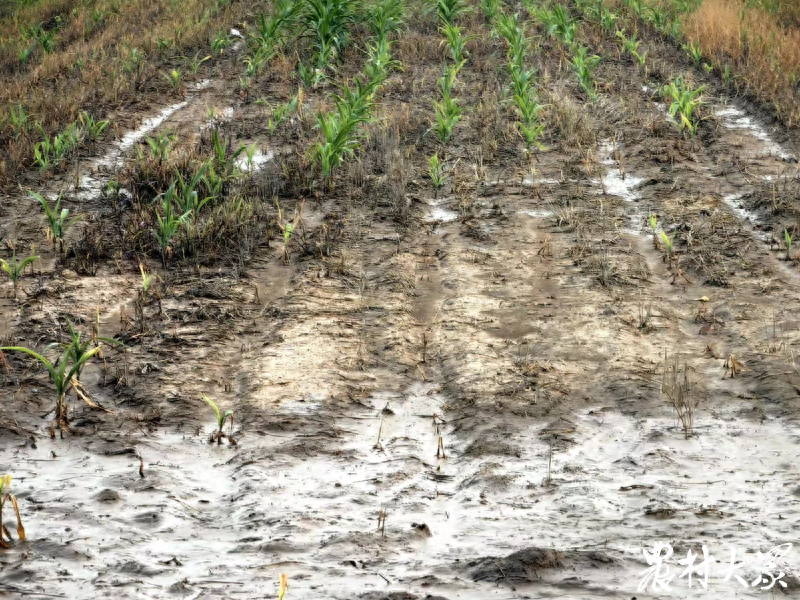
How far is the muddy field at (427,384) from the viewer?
281 cm

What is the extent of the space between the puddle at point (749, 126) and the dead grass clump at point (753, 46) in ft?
0.87

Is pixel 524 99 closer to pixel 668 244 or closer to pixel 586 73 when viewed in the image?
pixel 586 73

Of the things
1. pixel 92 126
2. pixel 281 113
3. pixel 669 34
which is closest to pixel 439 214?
pixel 281 113

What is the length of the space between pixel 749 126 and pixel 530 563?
22.9 ft

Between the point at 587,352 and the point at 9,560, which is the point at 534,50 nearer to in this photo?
the point at 587,352

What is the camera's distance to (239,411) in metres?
3.95

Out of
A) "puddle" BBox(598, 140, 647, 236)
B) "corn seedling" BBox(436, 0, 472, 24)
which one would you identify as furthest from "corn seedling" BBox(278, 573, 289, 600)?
"corn seedling" BBox(436, 0, 472, 24)

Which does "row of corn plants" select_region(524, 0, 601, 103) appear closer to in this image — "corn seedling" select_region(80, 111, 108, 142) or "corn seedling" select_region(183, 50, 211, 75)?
"corn seedling" select_region(183, 50, 211, 75)

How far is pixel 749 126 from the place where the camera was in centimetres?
848

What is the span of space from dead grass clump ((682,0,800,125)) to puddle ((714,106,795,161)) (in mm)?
266

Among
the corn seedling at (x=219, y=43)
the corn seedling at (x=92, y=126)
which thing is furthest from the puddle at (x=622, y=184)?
the corn seedling at (x=219, y=43)

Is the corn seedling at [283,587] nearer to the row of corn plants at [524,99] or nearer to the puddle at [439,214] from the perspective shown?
the puddle at [439,214]

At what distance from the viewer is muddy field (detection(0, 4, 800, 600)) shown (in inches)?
111

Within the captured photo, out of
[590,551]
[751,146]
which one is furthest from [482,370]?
[751,146]
